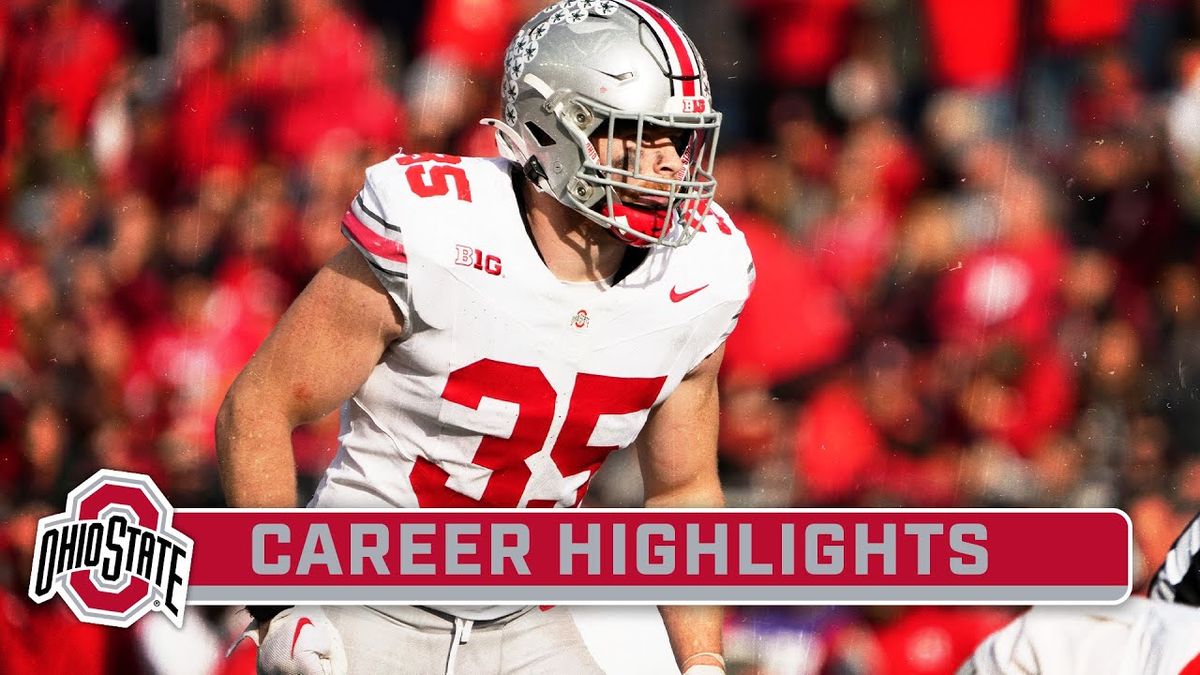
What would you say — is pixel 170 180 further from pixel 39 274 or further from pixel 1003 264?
pixel 1003 264

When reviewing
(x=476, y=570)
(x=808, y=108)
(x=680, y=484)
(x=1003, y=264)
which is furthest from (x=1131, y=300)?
(x=476, y=570)

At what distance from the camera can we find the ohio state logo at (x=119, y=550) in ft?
7.22

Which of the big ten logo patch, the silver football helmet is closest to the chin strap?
the silver football helmet

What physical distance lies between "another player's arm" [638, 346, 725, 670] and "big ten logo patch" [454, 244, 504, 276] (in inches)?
12.8

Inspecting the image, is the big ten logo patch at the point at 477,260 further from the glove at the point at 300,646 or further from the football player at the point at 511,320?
the glove at the point at 300,646

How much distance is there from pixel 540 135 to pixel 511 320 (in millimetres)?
239

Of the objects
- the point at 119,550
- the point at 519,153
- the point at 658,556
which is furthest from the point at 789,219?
the point at 119,550

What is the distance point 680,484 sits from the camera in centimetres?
211

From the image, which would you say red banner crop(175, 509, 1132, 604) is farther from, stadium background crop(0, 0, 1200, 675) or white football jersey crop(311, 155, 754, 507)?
stadium background crop(0, 0, 1200, 675)

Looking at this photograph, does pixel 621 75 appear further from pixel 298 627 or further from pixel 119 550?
pixel 119 550

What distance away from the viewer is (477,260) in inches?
73.7

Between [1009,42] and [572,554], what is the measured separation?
1582mm

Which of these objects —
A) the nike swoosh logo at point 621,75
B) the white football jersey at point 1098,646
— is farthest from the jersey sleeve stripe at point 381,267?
the white football jersey at point 1098,646

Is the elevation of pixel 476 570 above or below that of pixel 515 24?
below
